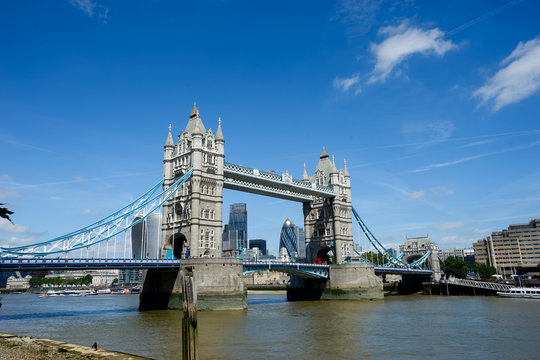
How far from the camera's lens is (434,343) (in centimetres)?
2294

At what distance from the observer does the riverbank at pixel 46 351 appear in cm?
1711

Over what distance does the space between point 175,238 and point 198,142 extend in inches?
429

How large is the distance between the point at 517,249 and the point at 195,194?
4752 inches

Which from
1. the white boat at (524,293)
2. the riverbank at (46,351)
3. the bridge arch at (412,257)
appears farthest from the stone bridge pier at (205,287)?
the bridge arch at (412,257)

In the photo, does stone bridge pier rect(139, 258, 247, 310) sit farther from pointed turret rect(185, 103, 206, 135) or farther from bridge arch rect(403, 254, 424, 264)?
bridge arch rect(403, 254, 424, 264)

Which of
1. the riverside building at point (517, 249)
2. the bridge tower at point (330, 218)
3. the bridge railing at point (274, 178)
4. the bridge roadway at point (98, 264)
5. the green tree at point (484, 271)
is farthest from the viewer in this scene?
the riverside building at point (517, 249)

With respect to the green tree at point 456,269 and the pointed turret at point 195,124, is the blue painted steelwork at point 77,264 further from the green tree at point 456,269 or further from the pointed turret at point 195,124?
the green tree at point 456,269

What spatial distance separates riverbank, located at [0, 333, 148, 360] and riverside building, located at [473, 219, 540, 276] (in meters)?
131

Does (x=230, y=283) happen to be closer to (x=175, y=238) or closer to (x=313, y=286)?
(x=175, y=238)

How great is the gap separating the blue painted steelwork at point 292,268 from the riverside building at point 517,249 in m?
92.3

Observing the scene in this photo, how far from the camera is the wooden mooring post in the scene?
53.1 ft

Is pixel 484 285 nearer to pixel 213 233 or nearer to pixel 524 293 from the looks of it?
pixel 524 293

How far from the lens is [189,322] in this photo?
642 inches

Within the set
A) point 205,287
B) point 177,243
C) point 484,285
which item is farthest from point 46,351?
point 484,285
